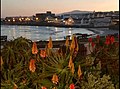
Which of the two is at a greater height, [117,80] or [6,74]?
[6,74]

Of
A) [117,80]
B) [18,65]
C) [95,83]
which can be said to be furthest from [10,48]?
[117,80]

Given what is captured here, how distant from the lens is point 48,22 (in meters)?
113

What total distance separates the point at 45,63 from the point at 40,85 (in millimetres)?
198

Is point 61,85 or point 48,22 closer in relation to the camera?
point 61,85

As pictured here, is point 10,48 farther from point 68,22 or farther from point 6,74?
point 68,22

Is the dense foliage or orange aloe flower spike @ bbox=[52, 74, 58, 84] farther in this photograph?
the dense foliage

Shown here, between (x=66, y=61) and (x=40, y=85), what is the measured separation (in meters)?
0.28

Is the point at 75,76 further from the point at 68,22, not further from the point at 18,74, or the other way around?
the point at 68,22

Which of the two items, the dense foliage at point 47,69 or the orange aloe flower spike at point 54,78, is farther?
the dense foliage at point 47,69

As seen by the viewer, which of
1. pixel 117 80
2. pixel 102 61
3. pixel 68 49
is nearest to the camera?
pixel 68 49

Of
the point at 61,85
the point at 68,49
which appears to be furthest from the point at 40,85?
the point at 68,49

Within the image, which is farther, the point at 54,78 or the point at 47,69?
the point at 47,69

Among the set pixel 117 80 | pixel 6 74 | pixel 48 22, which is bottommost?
pixel 48 22

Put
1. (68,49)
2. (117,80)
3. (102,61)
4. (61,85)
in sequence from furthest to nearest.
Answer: (102,61) < (117,80) < (68,49) < (61,85)
